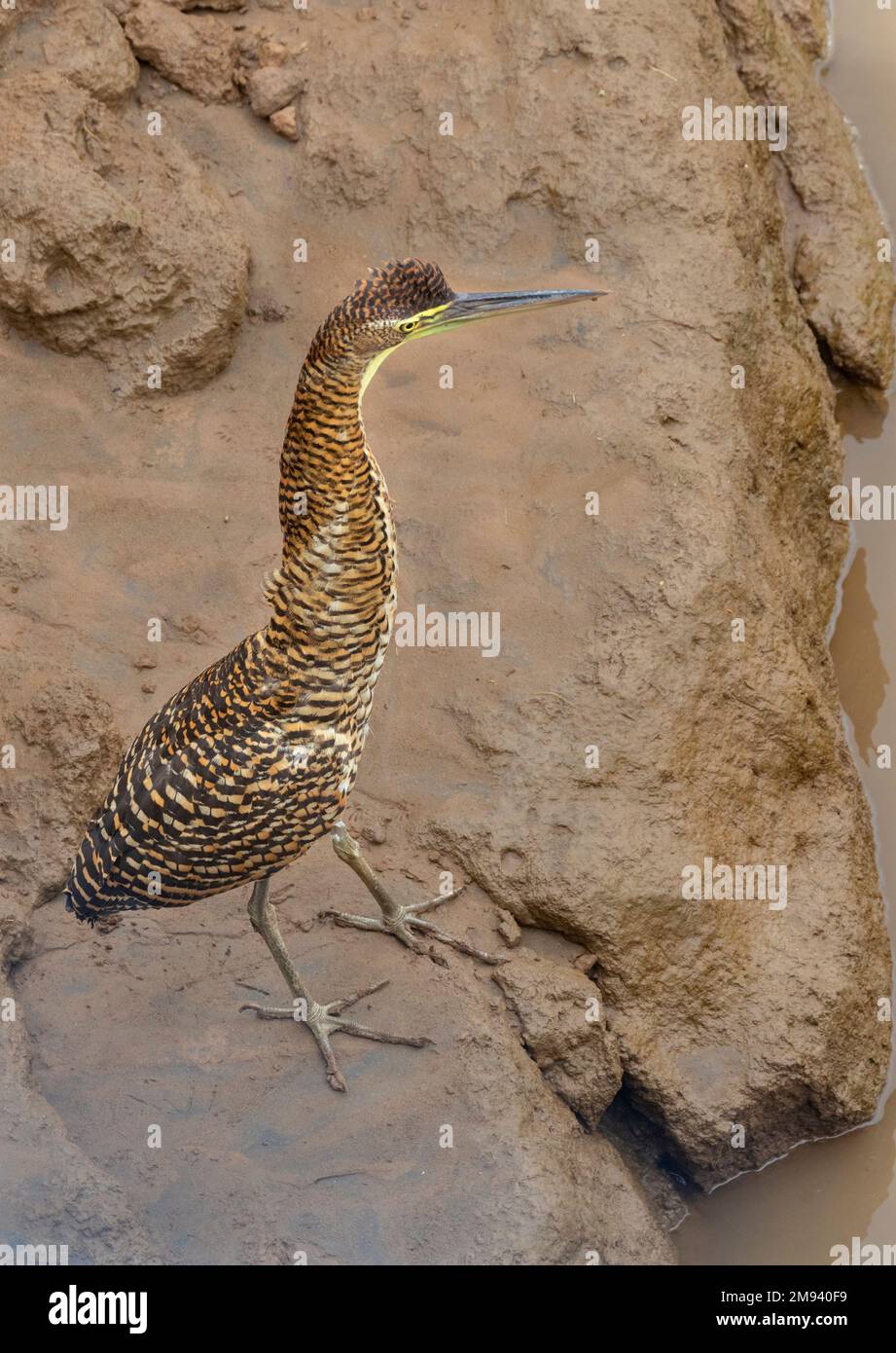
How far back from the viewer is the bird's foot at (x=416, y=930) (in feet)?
20.7

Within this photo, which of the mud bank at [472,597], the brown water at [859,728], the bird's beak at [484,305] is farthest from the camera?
the brown water at [859,728]

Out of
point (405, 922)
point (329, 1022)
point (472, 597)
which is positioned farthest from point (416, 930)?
point (472, 597)

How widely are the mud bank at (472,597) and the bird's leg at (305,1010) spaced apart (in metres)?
0.10

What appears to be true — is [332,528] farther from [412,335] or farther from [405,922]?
[405,922]

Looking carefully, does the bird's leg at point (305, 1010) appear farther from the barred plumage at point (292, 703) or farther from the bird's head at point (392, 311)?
the bird's head at point (392, 311)

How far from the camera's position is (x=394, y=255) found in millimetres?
7938

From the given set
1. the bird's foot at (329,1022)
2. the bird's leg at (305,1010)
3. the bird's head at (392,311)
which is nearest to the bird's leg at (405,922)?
the bird's foot at (329,1022)

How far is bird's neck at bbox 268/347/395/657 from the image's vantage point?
5184 millimetres

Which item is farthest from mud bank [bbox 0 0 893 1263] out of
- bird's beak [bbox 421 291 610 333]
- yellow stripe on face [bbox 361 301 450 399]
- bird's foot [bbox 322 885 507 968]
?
yellow stripe on face [bbox 361 301 450 399]

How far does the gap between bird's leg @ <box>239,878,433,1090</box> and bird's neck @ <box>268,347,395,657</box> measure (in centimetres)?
104

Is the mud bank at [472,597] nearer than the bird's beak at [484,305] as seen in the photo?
No

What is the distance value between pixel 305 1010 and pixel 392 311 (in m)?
2.64
